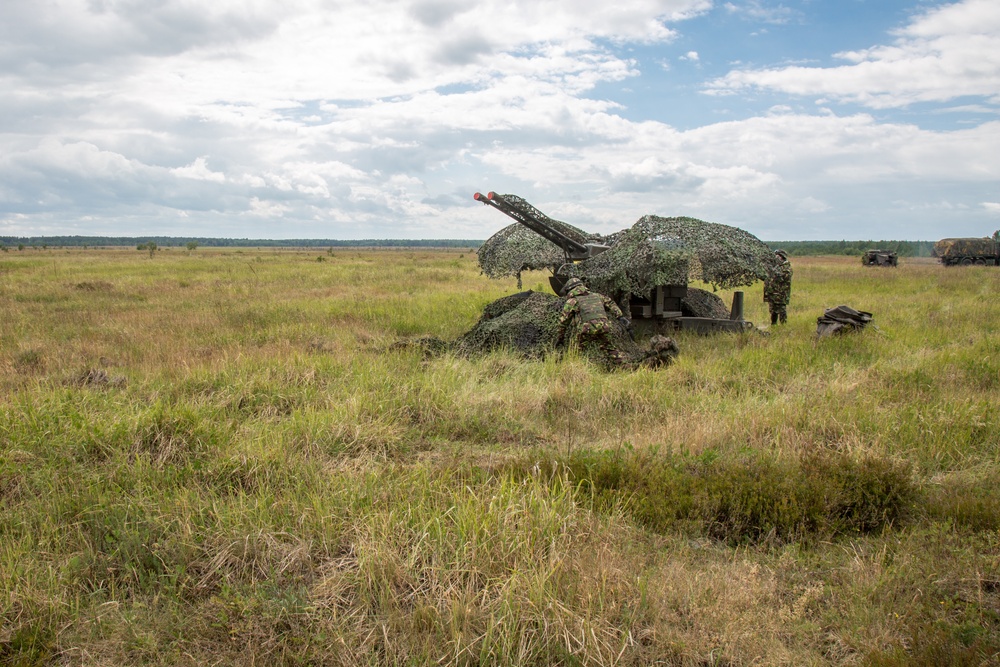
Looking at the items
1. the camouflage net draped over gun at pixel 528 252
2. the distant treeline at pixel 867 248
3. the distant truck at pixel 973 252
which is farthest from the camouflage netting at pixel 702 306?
the distant treeline at pixel 867 248

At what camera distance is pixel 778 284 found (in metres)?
11.9

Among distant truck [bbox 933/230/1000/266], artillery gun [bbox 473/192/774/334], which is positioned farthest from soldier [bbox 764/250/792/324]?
distant truck [bbox 933/230/1000/266]

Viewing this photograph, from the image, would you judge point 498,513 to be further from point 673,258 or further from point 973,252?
point 973,252

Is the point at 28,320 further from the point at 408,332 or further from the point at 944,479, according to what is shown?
the point at 944,479

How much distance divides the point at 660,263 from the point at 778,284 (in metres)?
3.02

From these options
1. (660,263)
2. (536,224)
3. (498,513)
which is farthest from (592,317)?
(498,513)

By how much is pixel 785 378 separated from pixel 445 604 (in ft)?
20.0

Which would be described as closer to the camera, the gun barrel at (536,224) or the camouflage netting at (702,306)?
the gun barrel at (536,224)

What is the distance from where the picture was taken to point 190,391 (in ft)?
22.4

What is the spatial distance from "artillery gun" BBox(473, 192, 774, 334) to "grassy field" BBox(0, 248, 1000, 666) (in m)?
2.80

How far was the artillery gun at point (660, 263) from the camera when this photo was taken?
34.8 feet

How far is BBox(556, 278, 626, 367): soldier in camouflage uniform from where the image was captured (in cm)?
868

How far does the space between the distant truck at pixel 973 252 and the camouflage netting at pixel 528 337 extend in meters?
36.5

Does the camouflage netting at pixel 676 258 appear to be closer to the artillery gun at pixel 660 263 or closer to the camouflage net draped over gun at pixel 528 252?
the artillery gun at pixel 660 263
